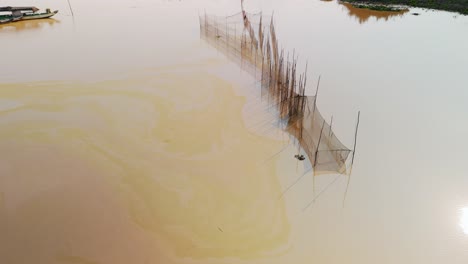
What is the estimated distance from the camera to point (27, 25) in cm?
1137

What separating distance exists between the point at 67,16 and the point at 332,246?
13042 millimetres

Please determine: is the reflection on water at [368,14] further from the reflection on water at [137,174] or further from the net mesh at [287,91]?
the reflection on water at [137,174]

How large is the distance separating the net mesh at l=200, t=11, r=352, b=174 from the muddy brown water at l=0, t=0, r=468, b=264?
0.26 m

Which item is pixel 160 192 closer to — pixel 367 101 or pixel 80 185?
pixel 80 185

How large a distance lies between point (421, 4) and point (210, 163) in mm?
15096

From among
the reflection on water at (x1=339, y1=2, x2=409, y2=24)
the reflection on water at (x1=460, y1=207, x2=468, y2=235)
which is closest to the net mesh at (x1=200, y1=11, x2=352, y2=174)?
the reflection on water at (x1=460, y1=207, x2=468, y2=235)

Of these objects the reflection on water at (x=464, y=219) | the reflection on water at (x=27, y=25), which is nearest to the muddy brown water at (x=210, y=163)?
the reflection on water at (x=464, y=219)

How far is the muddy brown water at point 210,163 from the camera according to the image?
3320mm

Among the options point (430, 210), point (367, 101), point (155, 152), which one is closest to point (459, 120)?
point (367, 101)

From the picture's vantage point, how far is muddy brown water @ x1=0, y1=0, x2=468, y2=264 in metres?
3.32

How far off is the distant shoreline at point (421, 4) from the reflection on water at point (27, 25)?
1271 centimetres

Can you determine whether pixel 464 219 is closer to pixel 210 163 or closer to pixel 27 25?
pixel 210 163

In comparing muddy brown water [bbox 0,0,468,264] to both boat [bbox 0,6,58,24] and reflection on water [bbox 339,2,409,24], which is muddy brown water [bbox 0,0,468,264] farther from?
reflection on water [bbox 339,2,409,24]

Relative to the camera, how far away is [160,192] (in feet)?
12.9
